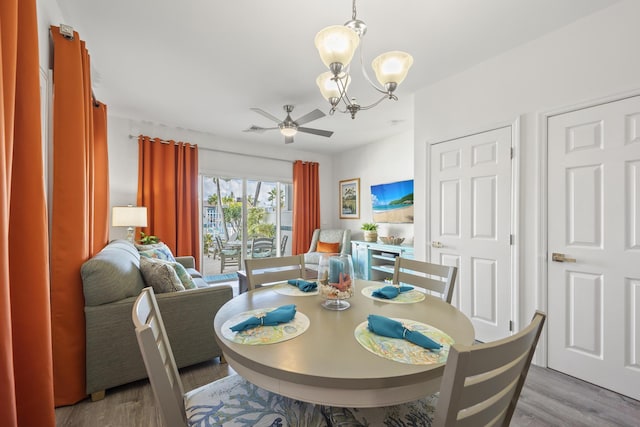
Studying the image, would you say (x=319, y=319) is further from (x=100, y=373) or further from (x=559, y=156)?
(x=559, y=156)

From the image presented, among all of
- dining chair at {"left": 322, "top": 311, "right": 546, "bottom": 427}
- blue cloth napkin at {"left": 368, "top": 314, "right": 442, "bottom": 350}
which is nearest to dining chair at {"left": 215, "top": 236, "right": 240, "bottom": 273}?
blue cloth napkin at {"left": 368, "top": 314, "right": 442, "bottom": 350}

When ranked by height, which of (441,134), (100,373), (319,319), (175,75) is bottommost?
(100,373)

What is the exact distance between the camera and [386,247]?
425 centimetres

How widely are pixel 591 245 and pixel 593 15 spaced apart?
63.0 inches

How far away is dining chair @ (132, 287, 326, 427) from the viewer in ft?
2.70

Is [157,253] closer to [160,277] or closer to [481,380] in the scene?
[160,277]

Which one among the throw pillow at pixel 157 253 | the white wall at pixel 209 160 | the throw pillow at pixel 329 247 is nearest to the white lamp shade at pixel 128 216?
the throw pillow at pixel 157 253

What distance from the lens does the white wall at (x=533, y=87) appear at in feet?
5.91

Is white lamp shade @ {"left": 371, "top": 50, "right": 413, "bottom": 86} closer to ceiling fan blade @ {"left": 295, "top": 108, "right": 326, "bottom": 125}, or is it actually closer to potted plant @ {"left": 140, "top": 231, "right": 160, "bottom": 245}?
ceiling fan blade @ {"left": 295, "top": 108, "right": 326, "bottom": 125}

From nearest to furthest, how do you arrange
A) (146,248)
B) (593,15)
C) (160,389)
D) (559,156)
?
1. (160,389)
2. (593,15)
3. (559,156)
4. (146,248)

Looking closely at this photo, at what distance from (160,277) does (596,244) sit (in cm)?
315

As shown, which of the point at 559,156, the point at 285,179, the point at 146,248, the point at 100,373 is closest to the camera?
the point at 100,373

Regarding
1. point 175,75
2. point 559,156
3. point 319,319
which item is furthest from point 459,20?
point 175,75

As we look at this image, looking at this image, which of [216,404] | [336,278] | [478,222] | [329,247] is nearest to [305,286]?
[336,278]
